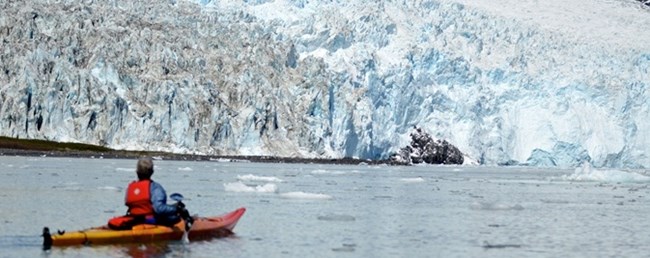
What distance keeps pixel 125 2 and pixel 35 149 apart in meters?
11.9

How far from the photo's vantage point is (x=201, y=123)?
182ft

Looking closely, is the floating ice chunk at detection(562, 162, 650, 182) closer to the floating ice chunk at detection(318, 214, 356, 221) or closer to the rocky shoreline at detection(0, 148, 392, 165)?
the rocky shoreline at detection(0, 148, 392, 165)

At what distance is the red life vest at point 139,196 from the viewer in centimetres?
1123

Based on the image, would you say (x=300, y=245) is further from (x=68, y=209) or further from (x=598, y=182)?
(x=598, y=182)

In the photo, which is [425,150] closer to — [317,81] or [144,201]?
[317,81]

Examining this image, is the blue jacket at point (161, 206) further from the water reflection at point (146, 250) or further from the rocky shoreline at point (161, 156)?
the rocky shoreline at point (161, 156)

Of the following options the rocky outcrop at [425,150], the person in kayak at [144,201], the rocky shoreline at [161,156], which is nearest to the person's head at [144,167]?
the person in kayak at [144,201]

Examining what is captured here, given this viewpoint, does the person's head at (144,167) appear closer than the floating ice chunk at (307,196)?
Yes

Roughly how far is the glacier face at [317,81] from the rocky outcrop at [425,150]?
512 mm

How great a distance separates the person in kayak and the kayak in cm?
9

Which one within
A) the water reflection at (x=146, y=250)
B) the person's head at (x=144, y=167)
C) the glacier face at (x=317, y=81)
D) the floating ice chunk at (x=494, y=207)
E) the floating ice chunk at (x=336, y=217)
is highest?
the glacier face at (x=317, y=81)

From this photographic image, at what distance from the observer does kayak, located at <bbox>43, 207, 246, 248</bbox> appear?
10.8 m

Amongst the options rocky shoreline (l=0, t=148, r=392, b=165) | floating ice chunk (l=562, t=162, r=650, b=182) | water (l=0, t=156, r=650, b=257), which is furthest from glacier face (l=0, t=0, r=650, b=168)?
water (l=0, t=156, r=650, b=257)

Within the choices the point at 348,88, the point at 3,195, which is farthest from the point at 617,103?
the point at 3,195
